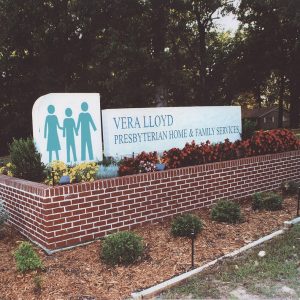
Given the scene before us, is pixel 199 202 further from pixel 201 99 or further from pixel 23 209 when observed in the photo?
pixel 201 99

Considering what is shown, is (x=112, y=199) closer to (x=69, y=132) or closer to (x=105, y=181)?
(x=105, y=181)

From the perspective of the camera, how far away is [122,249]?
478cm

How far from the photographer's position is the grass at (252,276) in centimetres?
410

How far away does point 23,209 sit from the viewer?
6.11 meters

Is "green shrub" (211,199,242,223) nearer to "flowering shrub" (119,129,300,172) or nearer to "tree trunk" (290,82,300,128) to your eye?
"flowering shrub" (119,129,300,172)

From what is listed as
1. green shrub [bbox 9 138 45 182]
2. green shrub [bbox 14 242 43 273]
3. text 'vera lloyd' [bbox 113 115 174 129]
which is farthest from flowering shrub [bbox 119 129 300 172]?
green shrub [bbox 14 242 43 273]

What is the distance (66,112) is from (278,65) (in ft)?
106

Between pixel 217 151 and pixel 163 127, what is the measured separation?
3.85 ft

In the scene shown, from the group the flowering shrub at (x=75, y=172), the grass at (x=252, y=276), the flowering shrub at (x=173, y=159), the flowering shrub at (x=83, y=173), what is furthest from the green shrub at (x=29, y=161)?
the grass at (x=252, y=276)

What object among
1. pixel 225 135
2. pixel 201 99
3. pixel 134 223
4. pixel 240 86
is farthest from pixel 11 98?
pixel 134 223

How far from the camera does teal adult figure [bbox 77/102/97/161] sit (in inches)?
273

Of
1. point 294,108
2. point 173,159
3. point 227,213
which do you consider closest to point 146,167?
point 173,159

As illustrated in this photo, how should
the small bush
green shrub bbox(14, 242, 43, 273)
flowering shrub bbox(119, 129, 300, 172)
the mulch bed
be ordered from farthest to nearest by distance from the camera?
flowering shrub bbox(119, 129, 300, 172), the small bush, green shrub bbox(14, 242, 43, 273), the mulch bed

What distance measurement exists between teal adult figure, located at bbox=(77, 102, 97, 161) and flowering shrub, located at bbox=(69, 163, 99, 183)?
0.76 meters
